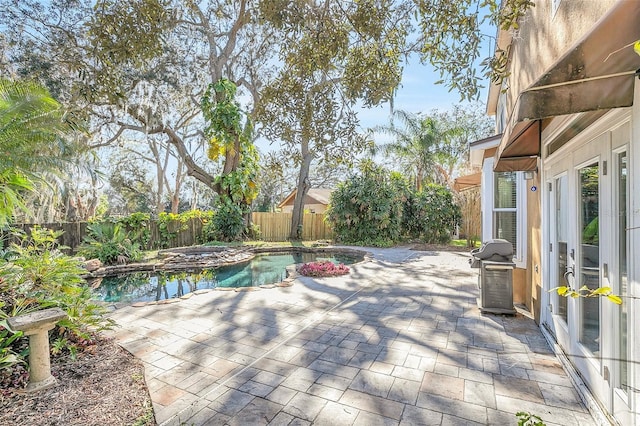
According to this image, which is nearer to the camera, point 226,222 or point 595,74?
point 595,74

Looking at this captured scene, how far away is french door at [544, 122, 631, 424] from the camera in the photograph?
7.68 ft

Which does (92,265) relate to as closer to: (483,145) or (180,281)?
(180,281)

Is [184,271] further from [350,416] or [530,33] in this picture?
[530,33]

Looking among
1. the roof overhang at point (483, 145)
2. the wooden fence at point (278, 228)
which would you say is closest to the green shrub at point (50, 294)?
the roof overhang at point (483, 145)

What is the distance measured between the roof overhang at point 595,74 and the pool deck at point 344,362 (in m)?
2.39

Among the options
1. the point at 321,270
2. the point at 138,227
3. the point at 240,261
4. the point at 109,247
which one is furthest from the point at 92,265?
the point at 321,270

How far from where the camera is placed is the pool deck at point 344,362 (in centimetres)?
270

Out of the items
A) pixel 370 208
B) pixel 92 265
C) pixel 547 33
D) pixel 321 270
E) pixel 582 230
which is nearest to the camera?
pixel 582 230

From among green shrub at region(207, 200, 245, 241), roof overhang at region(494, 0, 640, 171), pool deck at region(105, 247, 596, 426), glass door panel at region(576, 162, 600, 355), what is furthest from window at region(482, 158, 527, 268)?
green shrub at region(207, 200, 245, 241)

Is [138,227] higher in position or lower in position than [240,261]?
higher

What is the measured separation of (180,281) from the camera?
944cm

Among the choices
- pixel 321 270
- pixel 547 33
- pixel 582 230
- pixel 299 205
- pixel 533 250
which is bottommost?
pixel 321 270

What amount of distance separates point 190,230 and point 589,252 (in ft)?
54.9

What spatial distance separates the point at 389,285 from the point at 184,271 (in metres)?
7.12
